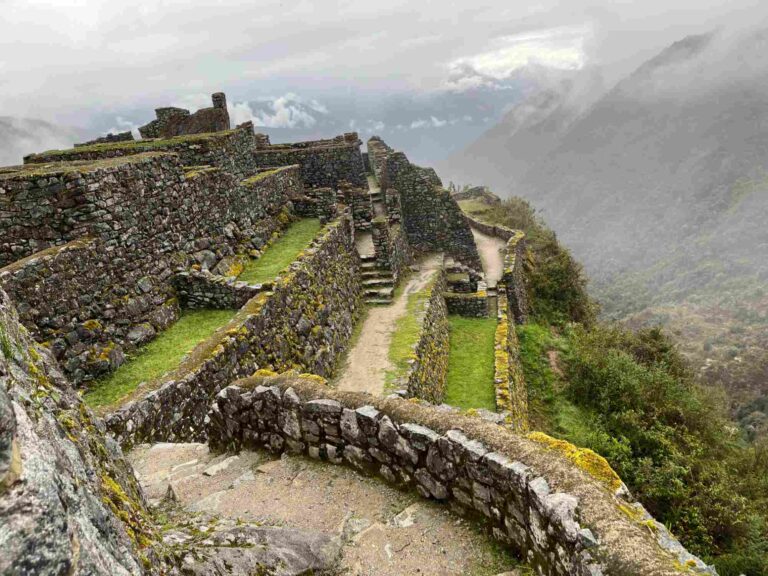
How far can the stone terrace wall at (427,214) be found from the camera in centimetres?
2534

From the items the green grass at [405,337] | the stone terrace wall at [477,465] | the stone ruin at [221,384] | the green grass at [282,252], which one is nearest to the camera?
the stone ruin at [221,384]

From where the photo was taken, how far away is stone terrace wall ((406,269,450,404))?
43.8 ft

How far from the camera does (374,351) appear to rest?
14633mm

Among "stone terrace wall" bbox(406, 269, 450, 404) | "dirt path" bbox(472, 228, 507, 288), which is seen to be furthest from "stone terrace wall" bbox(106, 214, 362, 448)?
"dirt path" bbox(472, 228, 507, 288)

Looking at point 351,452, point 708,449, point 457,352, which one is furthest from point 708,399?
point 351,452

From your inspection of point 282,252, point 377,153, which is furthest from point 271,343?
point 377,153

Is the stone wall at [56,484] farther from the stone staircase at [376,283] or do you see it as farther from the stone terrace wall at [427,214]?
the stone terrace wall at [427,214]

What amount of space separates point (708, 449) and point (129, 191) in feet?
59.8

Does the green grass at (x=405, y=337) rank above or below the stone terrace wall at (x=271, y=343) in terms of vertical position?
below

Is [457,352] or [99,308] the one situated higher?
[99,308]

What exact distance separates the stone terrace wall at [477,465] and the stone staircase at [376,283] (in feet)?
35.8

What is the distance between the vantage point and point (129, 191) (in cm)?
1069

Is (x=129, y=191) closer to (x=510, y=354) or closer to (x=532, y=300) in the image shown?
(x=510, y=354)

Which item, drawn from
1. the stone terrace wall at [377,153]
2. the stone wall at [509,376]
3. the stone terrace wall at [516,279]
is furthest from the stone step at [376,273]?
the stone terrace wall at [377,153]
